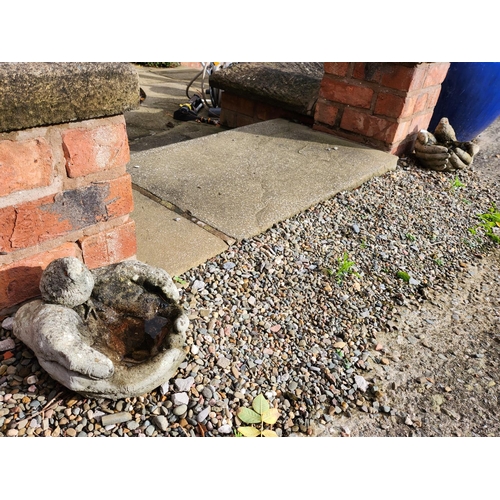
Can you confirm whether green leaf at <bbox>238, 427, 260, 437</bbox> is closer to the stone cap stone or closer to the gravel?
the gravel

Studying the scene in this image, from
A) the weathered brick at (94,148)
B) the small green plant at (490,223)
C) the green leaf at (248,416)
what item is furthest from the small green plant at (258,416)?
the small green plant at (490,223)

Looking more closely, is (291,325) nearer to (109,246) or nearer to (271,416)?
(271,416)

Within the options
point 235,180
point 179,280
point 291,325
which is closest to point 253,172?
point 235,180

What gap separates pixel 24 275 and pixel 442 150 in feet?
9.95

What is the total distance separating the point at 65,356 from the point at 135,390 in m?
0.24

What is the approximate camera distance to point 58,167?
140cm

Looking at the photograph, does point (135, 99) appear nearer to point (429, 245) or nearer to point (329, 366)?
point (329, 366)

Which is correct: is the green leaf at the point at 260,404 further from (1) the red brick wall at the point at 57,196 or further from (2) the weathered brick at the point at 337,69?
(2) the weathered brick at the point at 337,69

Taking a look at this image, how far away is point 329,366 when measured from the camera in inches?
65.6

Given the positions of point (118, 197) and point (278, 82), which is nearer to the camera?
point (118, 197)

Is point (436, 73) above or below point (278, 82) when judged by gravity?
above

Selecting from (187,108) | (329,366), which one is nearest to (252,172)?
(329,366)

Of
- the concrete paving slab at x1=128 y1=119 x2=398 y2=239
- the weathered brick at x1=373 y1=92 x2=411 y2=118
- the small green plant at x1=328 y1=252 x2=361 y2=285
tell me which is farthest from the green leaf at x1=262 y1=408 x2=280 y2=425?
the weathered brick at x1=373 y1=92 x2=411 y2=118

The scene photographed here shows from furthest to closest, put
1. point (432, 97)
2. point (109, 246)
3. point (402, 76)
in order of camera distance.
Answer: point (432, 97) → point (402, 76) → point (109, 246)
